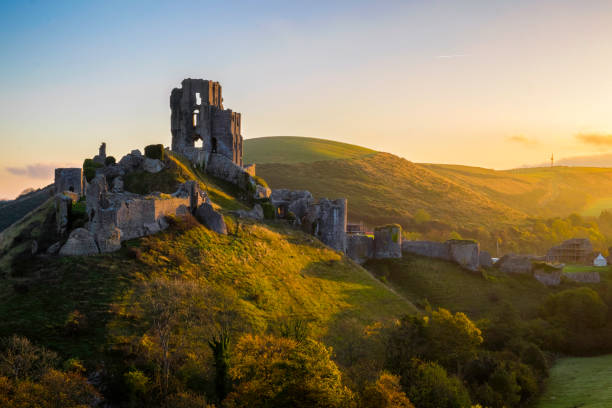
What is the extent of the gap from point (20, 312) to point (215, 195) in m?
29.7

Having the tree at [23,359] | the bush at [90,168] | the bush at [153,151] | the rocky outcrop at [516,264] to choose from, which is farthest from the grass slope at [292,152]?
the tree at [23,359]

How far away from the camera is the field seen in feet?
110

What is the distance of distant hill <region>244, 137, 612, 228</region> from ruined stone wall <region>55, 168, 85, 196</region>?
3044 inches

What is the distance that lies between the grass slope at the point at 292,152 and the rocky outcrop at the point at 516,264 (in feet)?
333

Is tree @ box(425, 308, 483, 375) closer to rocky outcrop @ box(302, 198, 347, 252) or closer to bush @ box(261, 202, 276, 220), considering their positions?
rocky outcrop @ box(302, 198, 347, 252)

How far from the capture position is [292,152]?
176625 millimetres

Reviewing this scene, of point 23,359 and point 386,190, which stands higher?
point 386,190

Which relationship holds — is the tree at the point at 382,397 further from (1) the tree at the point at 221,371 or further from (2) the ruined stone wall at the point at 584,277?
(2) the ruined stone wall at the point at 584,277

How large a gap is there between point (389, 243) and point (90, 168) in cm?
3828

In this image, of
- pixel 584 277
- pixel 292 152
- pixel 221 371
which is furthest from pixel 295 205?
pixel 292 152

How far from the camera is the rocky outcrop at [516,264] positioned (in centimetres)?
6644

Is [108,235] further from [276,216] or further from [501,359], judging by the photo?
[501,359]

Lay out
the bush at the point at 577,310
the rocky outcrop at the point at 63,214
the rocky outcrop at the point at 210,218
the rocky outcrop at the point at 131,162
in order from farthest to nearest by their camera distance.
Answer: the rocky outcrop at the point at 131,162
the bush at the point at 577,310
the rocky outcrop at the point at 210,218
the rocky outcrop at the point at 63,214

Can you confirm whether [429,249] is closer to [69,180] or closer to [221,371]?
[69,180]
